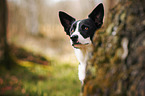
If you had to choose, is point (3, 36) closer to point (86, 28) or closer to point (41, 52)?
point (41, 52)

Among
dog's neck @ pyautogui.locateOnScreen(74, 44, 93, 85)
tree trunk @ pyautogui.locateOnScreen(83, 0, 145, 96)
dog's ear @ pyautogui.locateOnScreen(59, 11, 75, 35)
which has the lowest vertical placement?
dog's neck @ pyautogui.locateOnScreen(74, 44, 93, 85)

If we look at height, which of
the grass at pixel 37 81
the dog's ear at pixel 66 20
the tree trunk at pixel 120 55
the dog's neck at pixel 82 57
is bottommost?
the grass at pixel 37 81

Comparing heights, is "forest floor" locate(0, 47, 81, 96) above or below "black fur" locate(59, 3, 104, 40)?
below

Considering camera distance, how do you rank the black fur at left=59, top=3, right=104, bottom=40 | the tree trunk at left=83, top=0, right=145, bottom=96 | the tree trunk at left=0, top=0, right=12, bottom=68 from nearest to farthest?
the tree trunk at left=83, top=0, right=145, bottom=96 < the black fur at left=59, top=3, right=104, bottom=40 < the tree trunk at left=0, top=0, right=12, bottom=68

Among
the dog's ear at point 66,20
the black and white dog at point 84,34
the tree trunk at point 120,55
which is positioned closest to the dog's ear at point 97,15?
the black and white dog at point 84,34

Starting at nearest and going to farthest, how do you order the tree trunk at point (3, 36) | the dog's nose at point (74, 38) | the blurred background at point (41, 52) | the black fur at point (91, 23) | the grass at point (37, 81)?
the dog's nose at point (74, 38) < the black fur at point (91, 23) < the grass at point (37, 81) < the blurred background at point (41, 52) < the tree trunk at point (3, 36)

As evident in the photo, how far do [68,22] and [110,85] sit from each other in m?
1.54

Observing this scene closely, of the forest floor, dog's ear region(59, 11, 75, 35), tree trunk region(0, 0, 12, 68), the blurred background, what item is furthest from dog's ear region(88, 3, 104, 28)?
tree trunk region(0, 0, 12, 68)

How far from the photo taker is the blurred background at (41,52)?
415cm

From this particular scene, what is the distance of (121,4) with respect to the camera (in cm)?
119

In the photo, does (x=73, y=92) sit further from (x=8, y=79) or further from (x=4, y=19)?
(x=4, y=19)

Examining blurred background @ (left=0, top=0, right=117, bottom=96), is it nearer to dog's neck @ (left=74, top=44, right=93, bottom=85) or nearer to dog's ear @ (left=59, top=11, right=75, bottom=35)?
dog's ear @ (left=59, top=11, right=75, bottom=35)

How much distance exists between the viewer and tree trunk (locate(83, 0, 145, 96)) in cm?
101

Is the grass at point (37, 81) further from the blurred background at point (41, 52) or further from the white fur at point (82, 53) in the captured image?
the white fur at point (82, 53)
